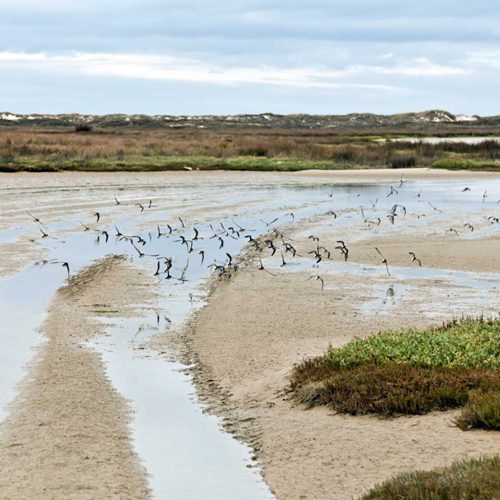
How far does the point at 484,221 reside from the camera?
30375mm

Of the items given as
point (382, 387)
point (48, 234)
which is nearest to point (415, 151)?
point (48, 234)

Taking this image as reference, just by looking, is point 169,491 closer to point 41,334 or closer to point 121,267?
point 41,334

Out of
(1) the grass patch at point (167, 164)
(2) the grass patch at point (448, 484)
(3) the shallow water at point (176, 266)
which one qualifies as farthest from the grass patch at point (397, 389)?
(1) the grass patch at point (167, 164)

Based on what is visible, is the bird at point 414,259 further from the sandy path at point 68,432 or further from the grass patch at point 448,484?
the grass patch at point 448,484

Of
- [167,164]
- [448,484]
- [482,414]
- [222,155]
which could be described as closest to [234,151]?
[222,155]

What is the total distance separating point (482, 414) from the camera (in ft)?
29.0

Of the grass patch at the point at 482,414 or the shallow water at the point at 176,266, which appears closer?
the grass patch at the point at 482,414

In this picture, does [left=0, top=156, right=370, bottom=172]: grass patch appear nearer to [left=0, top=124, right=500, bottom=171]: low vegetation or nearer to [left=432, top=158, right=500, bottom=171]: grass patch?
[left=0, top=124, right=500, bottom=171]: low vegetation

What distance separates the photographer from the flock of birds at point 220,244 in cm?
2105

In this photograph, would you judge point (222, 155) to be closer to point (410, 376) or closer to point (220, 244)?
point (220, 244)

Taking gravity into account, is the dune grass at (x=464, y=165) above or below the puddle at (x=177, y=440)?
above

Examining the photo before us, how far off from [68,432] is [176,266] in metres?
11.9

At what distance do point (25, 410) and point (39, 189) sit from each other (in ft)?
107

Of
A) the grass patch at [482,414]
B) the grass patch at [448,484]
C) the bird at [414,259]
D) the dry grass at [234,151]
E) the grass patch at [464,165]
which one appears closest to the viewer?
the grass patch at [448,484]
